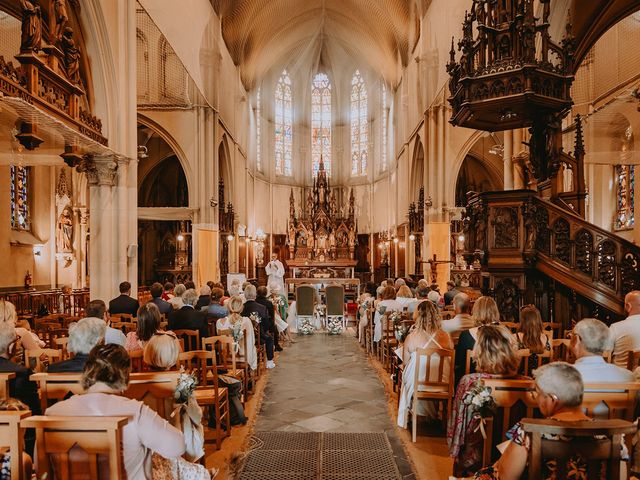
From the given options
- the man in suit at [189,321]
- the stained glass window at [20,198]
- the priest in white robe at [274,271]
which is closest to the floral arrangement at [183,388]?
the man in suit at [189,321]

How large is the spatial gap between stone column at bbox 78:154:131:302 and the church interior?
0.04 metres

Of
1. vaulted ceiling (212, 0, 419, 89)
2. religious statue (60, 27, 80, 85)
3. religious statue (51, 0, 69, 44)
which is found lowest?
religious statue (60, 27, 80, 85)

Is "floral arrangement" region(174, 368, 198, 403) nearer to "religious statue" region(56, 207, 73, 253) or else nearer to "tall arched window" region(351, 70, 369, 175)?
"religious statue" region(56, 207, 73, 253)

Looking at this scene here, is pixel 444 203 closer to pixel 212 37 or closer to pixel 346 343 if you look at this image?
pixel 346 343

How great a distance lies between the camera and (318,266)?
2595cm

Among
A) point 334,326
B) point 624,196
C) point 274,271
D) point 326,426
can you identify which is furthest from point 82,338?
point 624,196


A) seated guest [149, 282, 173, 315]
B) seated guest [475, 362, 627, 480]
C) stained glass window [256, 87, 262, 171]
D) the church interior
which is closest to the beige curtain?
the church interior

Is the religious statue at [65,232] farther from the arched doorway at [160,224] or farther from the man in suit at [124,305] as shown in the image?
the man in suit at [124,305]

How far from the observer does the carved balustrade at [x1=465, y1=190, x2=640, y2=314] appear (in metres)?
6.36

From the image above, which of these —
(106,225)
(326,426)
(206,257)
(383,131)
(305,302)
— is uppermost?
(383,131)

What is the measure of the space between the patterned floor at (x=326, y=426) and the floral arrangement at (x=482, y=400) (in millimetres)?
1382

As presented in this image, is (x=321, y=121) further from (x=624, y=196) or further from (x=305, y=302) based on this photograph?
(x=305, y=302)

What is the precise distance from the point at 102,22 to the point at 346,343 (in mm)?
7882

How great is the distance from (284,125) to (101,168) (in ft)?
74.1
